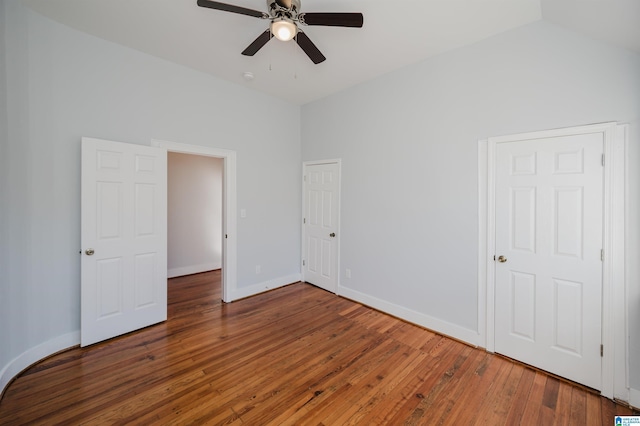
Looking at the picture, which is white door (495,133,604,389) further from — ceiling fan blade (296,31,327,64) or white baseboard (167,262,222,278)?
white baseboard (167,262,222,278)

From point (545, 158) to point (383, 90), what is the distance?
76.7 inches

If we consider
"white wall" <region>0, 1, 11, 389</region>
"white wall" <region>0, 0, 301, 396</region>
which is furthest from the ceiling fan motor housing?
"white wall" <region>0, 1, 11, 389</region>

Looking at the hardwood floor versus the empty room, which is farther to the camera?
the empty room

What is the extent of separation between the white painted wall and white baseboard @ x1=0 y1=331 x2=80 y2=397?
7.53 ft

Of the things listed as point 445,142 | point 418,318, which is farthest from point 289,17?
point 418,318

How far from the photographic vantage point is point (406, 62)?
10.1 feet

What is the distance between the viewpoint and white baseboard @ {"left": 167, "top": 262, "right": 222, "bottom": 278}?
4867 mm

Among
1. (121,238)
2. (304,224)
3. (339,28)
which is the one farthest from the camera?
(304,224)

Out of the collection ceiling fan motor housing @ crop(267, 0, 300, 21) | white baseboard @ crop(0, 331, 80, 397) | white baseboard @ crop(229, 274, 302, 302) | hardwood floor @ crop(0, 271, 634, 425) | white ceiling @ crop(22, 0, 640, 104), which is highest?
white ceiling @ crop(22, 0, 640, 104)

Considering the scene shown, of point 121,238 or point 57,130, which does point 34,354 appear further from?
point 57,130

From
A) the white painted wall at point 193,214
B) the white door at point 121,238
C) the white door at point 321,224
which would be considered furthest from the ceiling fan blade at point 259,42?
the white painted wall at point 193,214

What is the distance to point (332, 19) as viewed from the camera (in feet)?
6.15

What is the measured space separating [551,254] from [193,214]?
5401mm

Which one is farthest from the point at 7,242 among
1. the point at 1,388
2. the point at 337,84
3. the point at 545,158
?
the point at 545,158
